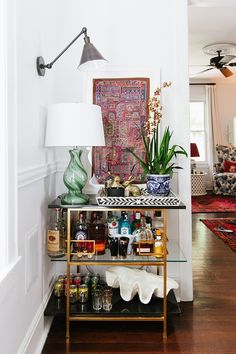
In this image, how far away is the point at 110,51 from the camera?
8.13 ft

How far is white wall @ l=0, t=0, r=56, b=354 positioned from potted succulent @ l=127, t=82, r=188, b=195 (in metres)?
0.62

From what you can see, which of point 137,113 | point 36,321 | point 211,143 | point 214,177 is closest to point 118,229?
point 36,321

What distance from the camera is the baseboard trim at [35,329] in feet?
5.30

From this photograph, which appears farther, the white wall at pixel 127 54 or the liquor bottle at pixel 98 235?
the white wall at pixel 127 54

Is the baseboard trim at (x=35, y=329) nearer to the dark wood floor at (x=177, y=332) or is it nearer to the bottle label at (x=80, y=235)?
the dark wood floor at (x=177, y=332)

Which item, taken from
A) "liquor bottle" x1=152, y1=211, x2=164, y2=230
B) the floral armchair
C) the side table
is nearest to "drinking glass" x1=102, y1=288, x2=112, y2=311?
"liquor bottle" x1=152, y1=211, x2=164, y2=230

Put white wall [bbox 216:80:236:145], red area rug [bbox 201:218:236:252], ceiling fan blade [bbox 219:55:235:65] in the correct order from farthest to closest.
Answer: white wall [bbox 216:80:236:145] < ceiling fan blade [bbox 219:55:235:65] < red area rug [bbox 201:218:236:252]

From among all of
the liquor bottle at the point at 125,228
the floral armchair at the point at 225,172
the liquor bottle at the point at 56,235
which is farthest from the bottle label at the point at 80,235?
the floral armchair at the point at 225,172

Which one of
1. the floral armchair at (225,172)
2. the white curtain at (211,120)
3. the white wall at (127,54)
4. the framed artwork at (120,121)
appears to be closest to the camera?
the white wall at (127,54)

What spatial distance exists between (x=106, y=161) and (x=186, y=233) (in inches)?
29.9

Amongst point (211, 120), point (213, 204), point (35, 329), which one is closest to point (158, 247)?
point (35, 329)

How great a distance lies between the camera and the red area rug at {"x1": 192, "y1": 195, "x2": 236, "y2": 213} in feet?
19.3

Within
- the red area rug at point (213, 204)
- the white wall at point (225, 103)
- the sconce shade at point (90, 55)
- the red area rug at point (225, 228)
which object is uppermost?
the white wall at point (225, 103)

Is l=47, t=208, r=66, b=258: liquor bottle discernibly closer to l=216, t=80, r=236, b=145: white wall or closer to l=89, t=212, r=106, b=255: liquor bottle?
l=89, t=212, r=106, b=255: liquor bottle
